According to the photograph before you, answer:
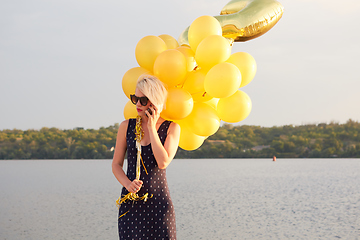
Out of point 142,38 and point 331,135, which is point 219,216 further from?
point 331,135

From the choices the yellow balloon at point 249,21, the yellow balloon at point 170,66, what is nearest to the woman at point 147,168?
the yellow balloon at point 170,66

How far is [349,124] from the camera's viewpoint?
68688 millimetres

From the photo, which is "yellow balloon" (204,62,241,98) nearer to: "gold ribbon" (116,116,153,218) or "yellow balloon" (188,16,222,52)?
"yellow balloon" (188,16,222,52)

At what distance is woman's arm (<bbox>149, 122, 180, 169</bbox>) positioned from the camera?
238cm

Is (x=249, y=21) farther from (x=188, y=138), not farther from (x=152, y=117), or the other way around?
(x=152, y=117)

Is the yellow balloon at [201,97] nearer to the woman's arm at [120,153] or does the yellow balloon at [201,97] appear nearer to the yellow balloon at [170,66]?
the yellow balloon at [170,66]

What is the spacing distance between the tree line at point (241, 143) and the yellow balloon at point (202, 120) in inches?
2315

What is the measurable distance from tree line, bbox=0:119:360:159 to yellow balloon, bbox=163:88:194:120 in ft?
194

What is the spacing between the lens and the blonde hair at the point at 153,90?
7.76 ft

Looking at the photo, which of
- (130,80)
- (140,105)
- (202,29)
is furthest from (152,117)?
(202,29)

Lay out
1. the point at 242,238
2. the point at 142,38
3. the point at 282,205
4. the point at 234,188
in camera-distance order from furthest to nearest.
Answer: the point at 234,188
the point at 282,205
the point at 242,238
the point at 142,38

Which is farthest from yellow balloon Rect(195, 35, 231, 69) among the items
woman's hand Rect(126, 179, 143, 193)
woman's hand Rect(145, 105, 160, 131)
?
woman's hand Rect(126, 179, 143, 193)

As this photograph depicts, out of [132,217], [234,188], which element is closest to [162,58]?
[132,217]

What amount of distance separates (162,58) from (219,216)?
45.3ft
